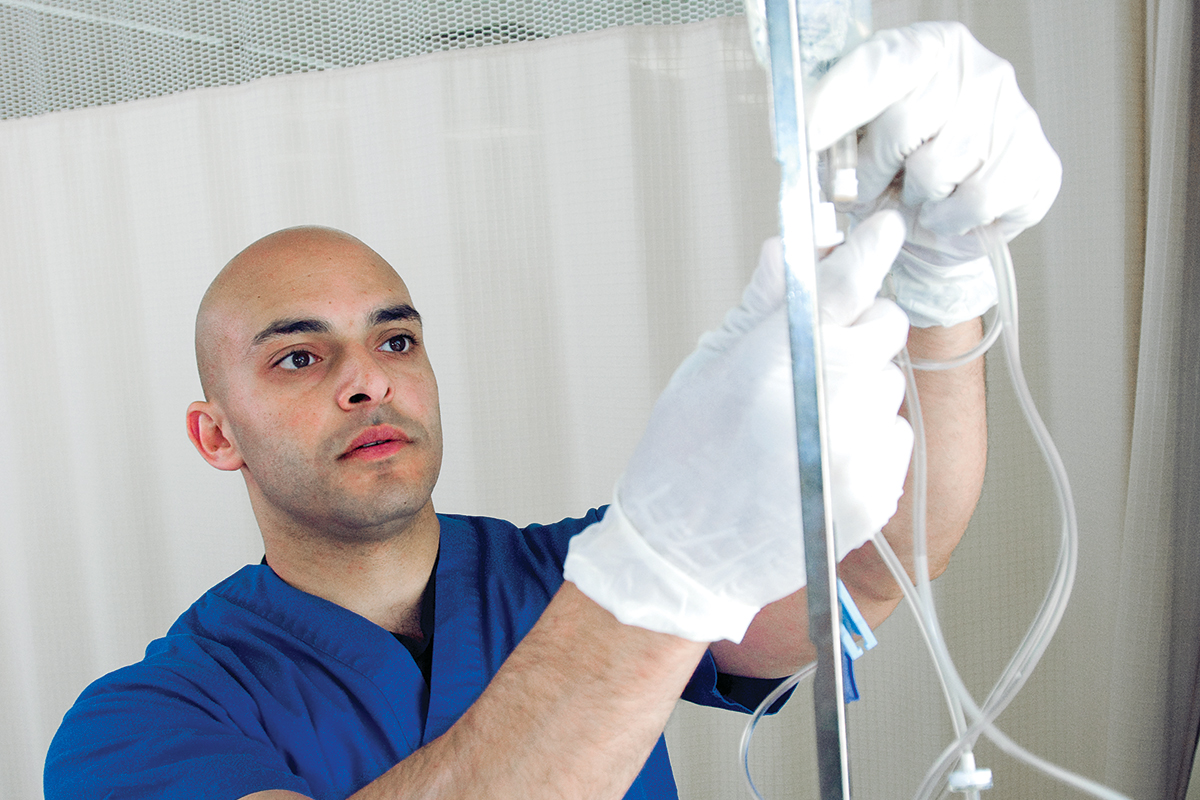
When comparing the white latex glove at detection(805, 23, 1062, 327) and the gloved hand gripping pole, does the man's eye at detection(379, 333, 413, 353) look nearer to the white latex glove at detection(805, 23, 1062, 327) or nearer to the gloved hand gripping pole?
the white latex glove at detection(805, 23, 1062, 327)

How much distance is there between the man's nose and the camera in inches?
32.5

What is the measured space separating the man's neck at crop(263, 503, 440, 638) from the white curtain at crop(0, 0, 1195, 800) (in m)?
0.47

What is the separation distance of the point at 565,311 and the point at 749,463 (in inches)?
35.0

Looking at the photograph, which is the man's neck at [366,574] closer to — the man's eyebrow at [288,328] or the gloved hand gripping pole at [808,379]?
the man's eyebrow at [288,328]

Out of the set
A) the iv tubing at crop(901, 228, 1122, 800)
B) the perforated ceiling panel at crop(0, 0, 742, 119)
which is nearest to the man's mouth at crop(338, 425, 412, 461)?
the iv tubing at crop(901, 228, 1122, 800)

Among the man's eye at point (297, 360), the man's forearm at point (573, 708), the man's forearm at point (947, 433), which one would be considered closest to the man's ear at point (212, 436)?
the man's eye at point (297, 360)

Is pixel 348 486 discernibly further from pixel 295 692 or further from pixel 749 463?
pixel 749 463

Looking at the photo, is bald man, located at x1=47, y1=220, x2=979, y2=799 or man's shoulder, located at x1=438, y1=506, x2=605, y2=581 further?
man's shoulder, located at x1=438, y1=506, x2=605, y2=581

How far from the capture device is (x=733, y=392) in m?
0.38

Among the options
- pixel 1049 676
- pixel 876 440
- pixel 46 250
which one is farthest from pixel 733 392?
pixel 46 250

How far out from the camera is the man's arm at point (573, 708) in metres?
0.40

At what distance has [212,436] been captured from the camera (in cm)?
91

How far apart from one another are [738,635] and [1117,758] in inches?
21.4

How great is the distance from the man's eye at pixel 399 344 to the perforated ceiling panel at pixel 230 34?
548mm
